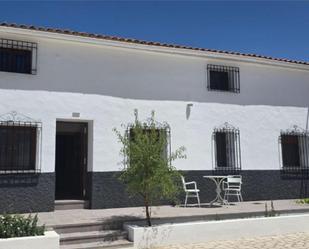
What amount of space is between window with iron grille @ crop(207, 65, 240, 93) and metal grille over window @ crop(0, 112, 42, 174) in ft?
20.1

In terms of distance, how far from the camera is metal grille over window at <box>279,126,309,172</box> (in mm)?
14742

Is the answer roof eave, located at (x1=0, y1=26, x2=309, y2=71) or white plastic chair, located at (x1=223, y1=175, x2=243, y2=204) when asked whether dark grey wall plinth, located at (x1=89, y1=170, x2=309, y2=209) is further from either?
roof eave, located at (x1=0, y1=26, x2=309, y2=71)

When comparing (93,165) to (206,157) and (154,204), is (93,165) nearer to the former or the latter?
(154,204)

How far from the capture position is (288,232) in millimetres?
10391

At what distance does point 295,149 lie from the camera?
15125 mm

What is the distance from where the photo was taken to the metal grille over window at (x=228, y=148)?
13.6m

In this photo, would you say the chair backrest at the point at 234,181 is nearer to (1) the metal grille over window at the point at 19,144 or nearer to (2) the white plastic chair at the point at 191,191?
(2) the white plastic chair at the point at 191,191

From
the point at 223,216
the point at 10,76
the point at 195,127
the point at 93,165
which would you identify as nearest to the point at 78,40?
the point at 10,76

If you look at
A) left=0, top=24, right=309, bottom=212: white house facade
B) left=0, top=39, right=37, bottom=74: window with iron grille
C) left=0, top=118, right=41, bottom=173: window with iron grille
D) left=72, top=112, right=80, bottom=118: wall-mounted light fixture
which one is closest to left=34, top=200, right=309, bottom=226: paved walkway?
left=0, top=24, right=309, bottom=212: white house facade

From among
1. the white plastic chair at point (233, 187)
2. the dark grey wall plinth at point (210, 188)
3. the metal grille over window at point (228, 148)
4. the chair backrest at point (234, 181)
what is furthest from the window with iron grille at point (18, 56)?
the white plastic chair at point (233, 187)

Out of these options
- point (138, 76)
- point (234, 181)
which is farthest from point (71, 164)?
point (234, 181)

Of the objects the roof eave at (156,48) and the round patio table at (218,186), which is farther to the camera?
the round patio table at (218,186)

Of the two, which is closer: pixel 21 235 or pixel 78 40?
pixel 21 235

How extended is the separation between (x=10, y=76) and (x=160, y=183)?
5152 mm
